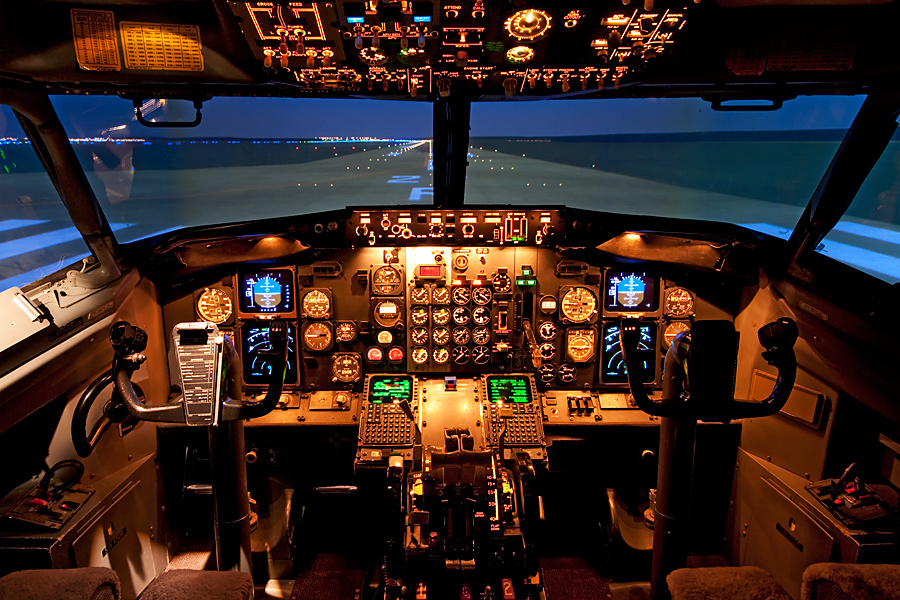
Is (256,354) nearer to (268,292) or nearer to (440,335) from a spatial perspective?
(268,292)

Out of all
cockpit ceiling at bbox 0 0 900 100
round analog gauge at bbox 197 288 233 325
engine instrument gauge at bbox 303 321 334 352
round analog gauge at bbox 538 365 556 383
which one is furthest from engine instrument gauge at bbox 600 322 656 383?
round analog gauge at bbox 197 288 233 325

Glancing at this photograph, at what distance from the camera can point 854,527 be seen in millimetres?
2447

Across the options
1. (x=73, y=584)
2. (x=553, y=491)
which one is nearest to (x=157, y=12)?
(x=73, y=584)

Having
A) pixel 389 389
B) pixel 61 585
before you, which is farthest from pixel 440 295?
pixel 61 585

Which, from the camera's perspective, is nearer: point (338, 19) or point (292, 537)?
point (338, 19)

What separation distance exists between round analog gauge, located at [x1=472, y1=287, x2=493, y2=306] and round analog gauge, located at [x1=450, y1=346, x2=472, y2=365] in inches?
13.8

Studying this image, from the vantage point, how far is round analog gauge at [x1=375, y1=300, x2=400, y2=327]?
3727 mm

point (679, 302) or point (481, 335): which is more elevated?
point (679, 302)

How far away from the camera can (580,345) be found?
12.4ft

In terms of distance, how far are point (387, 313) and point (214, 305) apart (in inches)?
45.1

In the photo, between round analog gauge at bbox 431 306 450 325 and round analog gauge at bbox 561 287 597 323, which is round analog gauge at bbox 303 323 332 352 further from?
round analog gauge at bbox 561 287 597 323

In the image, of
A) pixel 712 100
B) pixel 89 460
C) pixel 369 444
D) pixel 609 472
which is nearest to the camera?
pixel 89 460

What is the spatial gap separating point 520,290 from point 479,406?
0.83m

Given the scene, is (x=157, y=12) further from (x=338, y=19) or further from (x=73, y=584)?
(x=73, y=584)
